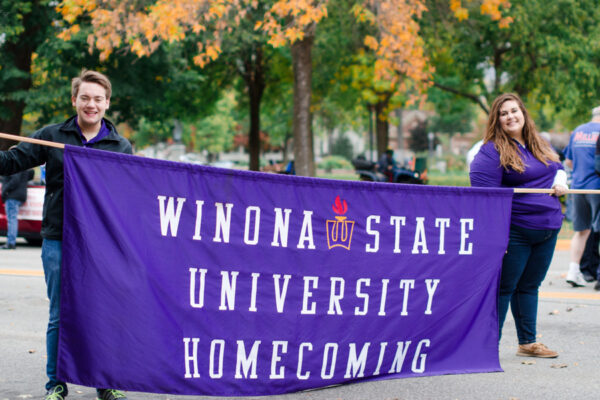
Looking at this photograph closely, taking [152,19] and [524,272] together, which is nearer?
Answer: [524,272]

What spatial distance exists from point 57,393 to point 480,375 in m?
2.95

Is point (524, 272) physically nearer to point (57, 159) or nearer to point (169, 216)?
point (169, 216)

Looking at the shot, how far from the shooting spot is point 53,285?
4.36 metres

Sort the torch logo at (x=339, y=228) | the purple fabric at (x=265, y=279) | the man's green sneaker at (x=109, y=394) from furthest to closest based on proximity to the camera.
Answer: the torch logo at (x=339, y=228), the man's green sneaker at (x=109, y=394), the purple fabric at (x=265, y=279)

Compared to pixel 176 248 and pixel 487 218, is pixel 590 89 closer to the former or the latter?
pixel 487 218

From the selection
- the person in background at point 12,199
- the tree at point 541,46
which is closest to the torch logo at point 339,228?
the person in background at point 12,199

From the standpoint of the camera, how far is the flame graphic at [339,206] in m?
4.90

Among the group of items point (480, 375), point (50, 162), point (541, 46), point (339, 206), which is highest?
point (541, 46)

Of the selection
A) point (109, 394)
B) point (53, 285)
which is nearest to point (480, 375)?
point (109, 394)

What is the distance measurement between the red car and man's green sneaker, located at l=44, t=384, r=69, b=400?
394 inches

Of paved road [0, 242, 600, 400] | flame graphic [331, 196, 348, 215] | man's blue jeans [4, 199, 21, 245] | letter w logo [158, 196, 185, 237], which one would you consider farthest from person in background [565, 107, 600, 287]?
man's blue jeans [4, 199, 21, 245]

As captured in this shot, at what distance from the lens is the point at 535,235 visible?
5.63m

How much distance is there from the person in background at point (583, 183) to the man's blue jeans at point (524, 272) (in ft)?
12.3

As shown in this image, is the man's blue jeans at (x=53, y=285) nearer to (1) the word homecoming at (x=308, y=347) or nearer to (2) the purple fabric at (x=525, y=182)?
(1) the word homecoming at (x=308, y=347)
